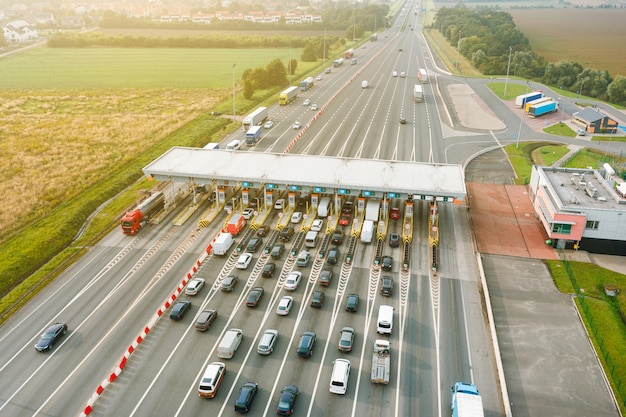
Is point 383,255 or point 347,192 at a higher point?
point 347,192

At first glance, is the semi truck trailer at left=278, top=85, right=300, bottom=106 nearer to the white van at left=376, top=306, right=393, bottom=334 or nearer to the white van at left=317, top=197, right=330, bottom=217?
the white van at left=317, top=197, right=330, bottom=217

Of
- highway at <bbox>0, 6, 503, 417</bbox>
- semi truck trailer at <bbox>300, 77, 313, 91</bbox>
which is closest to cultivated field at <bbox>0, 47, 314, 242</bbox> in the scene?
semi truck trailer at <bbox>300, 77, 313, 91</bbox>

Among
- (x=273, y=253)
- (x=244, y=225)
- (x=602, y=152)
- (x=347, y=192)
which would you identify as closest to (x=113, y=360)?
(x=273, y=253)

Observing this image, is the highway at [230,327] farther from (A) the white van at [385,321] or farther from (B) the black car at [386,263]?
(A) the white van at [385,321]

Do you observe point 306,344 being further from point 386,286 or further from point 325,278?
point 386,286

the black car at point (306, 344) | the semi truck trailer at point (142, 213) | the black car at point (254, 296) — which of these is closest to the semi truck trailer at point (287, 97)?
the semi truck trailer at point (142, 213)

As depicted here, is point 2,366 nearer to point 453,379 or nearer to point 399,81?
point 453,379

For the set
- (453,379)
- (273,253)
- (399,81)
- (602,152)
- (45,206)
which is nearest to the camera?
(453,379)
